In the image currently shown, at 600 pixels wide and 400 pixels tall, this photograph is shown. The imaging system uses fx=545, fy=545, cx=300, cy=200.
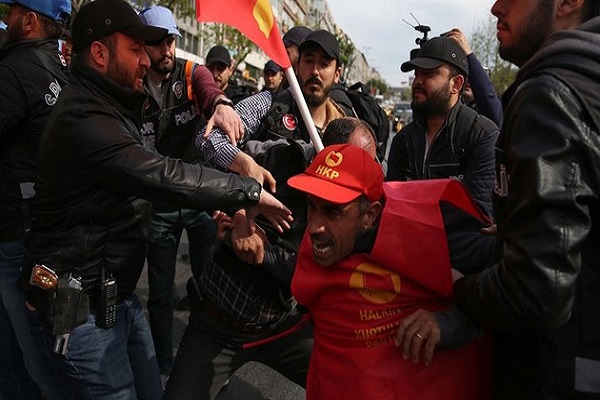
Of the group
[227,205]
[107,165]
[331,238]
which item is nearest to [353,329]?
[331,238]

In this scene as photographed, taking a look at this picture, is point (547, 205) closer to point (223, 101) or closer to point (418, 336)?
point (418, 336)

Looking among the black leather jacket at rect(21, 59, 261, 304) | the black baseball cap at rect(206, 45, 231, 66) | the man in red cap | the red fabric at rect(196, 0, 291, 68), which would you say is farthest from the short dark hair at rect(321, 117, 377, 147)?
the black baseball cap at rect(206, 45, 231, 66)

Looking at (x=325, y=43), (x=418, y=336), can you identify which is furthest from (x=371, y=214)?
(x=325, y=43)

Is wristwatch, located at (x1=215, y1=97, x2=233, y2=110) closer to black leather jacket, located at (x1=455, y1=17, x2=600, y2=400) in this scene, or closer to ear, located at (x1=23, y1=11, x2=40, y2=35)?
ear, located at (x1=23, y1=11, x2=40, y2=35)

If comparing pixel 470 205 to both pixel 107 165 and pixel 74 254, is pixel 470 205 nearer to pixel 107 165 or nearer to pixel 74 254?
pixel 107 165

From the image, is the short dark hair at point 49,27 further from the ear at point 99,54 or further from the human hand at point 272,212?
the human hand at point 272,212

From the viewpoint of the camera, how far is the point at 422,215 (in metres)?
1.65

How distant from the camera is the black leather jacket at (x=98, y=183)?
1996 millimetres

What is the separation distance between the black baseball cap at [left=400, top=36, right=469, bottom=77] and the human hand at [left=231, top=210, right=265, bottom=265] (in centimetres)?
192

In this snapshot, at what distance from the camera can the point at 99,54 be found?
7.06 feet

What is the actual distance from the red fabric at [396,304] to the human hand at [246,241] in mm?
487

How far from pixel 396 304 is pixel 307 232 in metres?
0.40

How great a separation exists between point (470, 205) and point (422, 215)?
220 mm

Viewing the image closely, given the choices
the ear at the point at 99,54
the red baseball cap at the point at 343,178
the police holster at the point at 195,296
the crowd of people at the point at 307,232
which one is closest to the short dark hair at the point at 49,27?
the crowd of people at the point at 307,232
